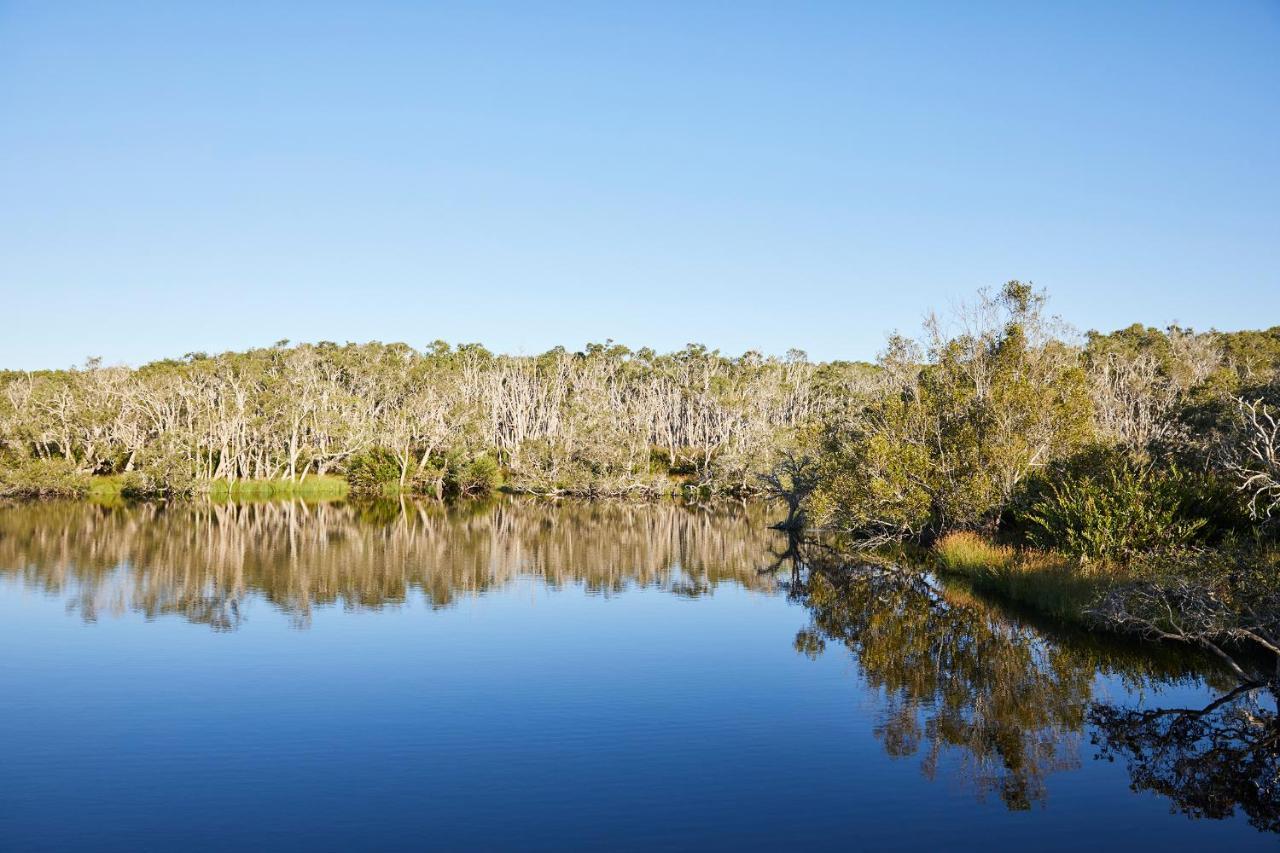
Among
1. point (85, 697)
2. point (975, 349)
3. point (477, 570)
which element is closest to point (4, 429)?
point (477, 570)

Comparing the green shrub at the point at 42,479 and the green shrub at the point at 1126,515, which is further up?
the green shrub at the point at 1126,515

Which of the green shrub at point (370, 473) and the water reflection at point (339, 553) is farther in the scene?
the green shrub at point (370, 473)

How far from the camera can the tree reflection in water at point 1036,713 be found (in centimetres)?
1658

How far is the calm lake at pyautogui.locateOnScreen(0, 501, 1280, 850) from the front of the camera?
15102mm

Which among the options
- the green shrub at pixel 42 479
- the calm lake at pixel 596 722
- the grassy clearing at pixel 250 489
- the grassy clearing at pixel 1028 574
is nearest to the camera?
the calm lake at pixel 596 722

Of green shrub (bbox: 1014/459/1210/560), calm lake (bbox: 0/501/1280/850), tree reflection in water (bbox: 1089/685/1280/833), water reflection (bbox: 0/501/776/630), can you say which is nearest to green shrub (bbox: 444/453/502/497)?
water reflection (bbox: 0/501/776/630)

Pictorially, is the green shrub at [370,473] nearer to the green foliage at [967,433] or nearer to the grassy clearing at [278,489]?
the grassy clearing at [278,489]

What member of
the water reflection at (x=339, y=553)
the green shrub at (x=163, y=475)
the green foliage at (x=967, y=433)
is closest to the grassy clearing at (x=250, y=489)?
the green shrub at (x=163, y=475)

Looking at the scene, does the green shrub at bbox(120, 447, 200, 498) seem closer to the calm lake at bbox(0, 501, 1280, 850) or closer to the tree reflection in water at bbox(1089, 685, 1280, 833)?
the calm lake at bbox(0, 501, 1280, 850)

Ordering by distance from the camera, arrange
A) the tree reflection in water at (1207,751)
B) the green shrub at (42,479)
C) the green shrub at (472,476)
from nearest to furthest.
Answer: the tree reflection in water at (1207,751) → the green shrub at (42,479) → the green shrub at (472,476)

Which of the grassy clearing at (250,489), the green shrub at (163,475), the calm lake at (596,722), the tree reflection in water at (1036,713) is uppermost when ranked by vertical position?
the green shrub at (163,475)

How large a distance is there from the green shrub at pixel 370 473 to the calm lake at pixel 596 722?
168 ft

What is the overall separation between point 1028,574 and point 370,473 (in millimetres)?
70761

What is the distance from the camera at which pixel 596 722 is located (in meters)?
20.3
